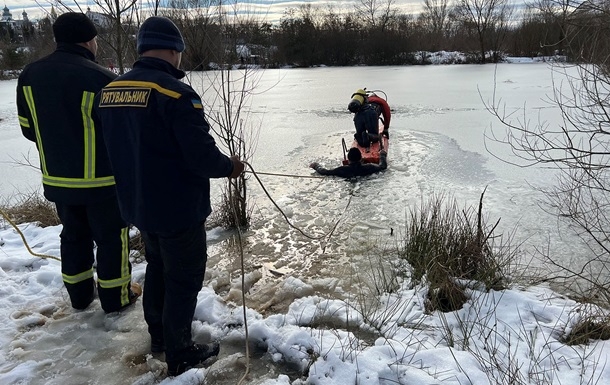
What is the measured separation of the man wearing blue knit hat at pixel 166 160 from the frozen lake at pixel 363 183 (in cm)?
144

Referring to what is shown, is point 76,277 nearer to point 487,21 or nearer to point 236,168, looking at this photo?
point 236,168

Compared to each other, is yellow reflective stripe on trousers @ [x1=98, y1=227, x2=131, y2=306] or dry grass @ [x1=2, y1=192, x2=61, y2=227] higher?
yellow reflective stripe on trousers @ [x1=98, y1=227, x2=131, y2=306]

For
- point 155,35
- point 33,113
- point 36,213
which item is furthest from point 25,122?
point 36,213

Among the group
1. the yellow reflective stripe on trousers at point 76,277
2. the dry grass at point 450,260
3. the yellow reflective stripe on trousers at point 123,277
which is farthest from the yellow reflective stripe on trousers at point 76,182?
the dry grass at point 450,260

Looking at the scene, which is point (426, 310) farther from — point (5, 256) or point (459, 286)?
point (5, 256)

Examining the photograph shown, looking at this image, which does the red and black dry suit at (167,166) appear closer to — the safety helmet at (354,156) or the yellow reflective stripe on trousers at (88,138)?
the yellow reflective stripe on trousers at (88,138)

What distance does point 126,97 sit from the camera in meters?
1.82

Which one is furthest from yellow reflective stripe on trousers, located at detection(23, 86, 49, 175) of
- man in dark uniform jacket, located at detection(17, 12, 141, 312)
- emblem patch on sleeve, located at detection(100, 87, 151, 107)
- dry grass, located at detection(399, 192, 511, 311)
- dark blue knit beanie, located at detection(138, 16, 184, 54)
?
dry grass, located at detection(399, 192, 511, 311)

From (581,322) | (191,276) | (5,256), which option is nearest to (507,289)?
(581,322)

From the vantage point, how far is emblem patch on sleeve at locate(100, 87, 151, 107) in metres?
1.79

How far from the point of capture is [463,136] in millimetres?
8367

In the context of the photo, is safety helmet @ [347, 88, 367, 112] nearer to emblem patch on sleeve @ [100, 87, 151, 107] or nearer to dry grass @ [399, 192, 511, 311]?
dry grass @ [399, 192, 511, 311]

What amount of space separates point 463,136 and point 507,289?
5840 mm

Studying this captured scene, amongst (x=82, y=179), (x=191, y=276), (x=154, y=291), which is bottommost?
(x=154, y=291)
